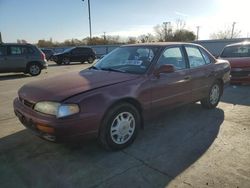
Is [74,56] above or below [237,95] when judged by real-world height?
above

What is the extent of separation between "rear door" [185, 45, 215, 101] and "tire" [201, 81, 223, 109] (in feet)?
0.70

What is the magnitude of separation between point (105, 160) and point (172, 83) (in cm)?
185

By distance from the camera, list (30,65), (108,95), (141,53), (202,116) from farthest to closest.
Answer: (30,65) < (202,116) < (141,53) < (108,95)

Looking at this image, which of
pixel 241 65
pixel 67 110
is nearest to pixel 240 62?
pixel 241 65

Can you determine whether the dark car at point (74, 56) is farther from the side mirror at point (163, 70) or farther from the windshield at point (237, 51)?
the side mirror at point (163, 70)

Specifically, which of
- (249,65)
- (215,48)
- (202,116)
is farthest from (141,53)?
(215,48)

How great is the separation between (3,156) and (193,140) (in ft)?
9.71

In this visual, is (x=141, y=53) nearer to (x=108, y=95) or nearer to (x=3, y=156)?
(x=108, y=95)

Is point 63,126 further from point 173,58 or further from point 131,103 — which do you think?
point 173,58

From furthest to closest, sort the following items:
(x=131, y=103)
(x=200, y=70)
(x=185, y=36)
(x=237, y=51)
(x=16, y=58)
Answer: (x=185, y=36)
(x=16, y=58)
(x=237, y=51)
(x=200, y=70)
(x=131, y=103)

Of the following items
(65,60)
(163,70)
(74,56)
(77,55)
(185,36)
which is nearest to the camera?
(163,70)

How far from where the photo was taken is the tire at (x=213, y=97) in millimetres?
5593

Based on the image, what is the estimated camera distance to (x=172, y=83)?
436 cm

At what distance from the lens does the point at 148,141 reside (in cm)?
403
